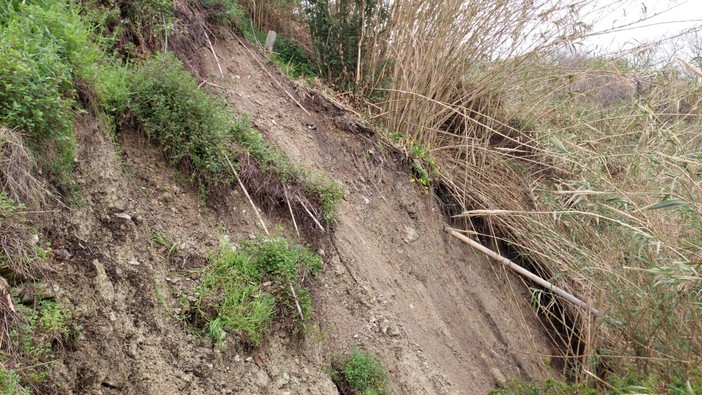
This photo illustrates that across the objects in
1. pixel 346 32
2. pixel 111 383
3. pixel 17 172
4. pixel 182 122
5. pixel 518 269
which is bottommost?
pixel 111 383

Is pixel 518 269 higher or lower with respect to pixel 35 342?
lower

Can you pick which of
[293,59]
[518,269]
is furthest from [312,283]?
[293,59]

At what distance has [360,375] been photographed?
433 centimetres

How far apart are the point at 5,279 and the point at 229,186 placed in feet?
6.43

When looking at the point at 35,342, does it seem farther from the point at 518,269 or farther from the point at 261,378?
the point at 518,269

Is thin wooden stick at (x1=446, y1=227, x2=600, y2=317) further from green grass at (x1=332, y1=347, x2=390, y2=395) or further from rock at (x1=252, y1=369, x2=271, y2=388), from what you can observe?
rock at (x1=252, y1=369, x2=271, y2=388)

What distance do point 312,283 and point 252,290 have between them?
29.5 inches

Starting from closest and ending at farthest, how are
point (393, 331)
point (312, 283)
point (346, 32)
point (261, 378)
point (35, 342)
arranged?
1. point (35, 342)
2. point (261, 378)
3. point (312, 283)
4. point (393, 331)
5. point (346, 32)

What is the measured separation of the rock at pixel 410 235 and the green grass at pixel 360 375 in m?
2.00

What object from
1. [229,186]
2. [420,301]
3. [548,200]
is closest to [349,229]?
[420,301]

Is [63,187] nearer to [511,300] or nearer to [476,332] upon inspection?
[476,332]

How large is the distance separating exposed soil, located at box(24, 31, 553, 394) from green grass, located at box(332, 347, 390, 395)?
0.12m

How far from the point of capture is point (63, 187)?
3.51 m

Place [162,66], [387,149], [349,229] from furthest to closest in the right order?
[387,149] < [349,229] < [162,66]
